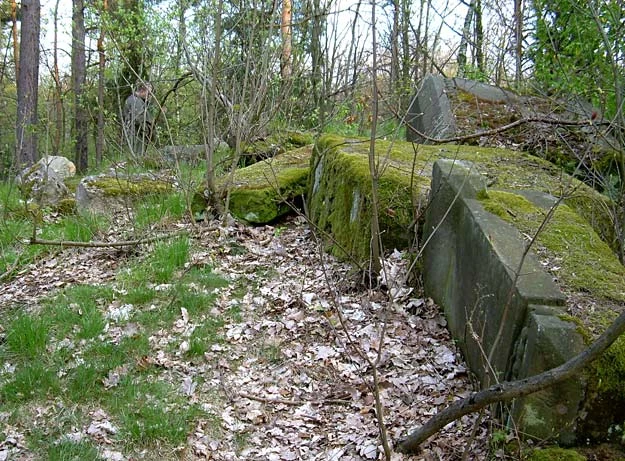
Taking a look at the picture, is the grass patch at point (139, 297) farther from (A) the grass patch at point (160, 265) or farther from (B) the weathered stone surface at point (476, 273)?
(B) the weathered stone surface at point (476, 273)

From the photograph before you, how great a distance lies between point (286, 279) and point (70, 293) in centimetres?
206

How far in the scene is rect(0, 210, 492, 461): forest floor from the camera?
328 cm

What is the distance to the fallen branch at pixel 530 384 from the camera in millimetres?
1942

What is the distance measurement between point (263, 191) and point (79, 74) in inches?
514

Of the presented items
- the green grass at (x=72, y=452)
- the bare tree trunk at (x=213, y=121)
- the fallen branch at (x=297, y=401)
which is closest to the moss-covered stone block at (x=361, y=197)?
the fallen branch at (x=297, y=401)

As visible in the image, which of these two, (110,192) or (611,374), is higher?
(110,192)

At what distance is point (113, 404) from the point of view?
3.60m

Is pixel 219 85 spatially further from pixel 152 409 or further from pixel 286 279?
pixel 152 409

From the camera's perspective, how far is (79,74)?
17047 mm

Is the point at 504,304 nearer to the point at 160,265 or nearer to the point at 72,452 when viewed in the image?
the point at 72,452

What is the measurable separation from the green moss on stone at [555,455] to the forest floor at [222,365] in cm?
31

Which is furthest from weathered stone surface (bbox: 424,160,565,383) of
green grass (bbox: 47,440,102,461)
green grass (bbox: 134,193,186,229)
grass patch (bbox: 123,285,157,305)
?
green grass (bbox: 134,193,186,229)

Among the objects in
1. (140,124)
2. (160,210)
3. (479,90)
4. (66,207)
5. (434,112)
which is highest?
(479,90)

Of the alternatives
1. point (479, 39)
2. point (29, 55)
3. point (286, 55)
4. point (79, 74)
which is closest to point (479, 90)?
point (479, 39)
